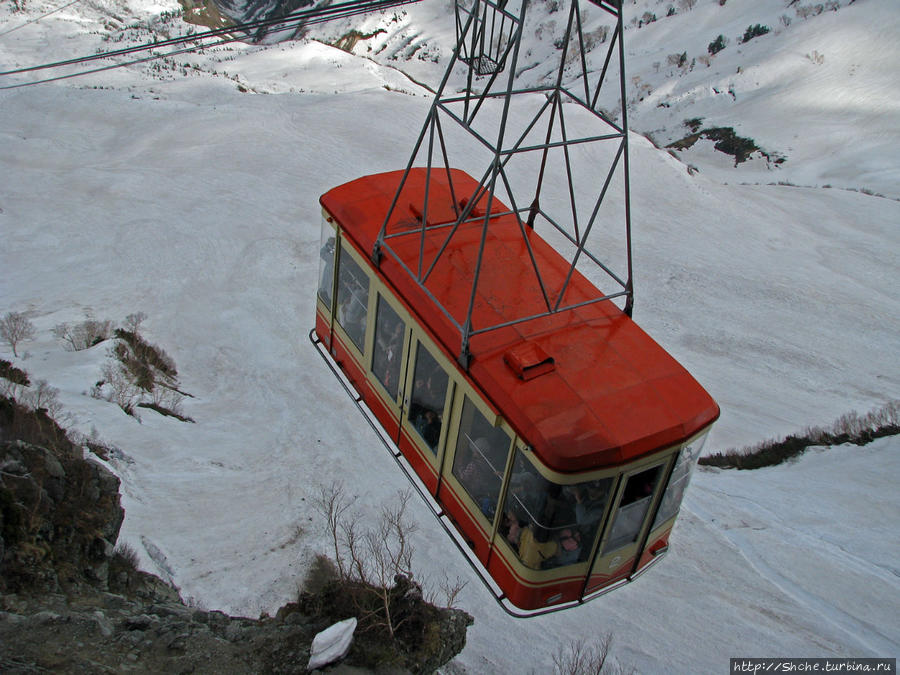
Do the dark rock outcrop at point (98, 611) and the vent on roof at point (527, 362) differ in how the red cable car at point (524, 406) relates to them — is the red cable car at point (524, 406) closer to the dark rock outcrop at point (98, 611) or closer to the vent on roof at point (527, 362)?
the vent on roof at point (527, 362)

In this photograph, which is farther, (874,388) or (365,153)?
(365,153)

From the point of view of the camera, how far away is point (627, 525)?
6.86 m

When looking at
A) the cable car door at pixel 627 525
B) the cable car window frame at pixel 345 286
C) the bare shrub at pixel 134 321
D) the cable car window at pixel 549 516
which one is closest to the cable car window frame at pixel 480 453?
the cable car window at pixel 549 516

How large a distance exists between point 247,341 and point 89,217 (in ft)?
23.3

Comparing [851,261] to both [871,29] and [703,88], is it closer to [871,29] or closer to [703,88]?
[703,88]

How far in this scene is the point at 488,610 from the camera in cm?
1142

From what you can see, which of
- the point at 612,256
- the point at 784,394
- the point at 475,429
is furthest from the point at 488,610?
the point at 612,256

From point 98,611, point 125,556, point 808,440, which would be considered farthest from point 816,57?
point 98,611

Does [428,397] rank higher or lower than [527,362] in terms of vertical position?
lower

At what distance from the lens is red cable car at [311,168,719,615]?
6.39 meters

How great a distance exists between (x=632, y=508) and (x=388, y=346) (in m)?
3.16

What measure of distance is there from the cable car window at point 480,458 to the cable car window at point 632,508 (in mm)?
1086

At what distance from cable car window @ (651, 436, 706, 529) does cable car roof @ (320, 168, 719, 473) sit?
0.29 meters

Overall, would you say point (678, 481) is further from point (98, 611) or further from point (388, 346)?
point (98, 611)
